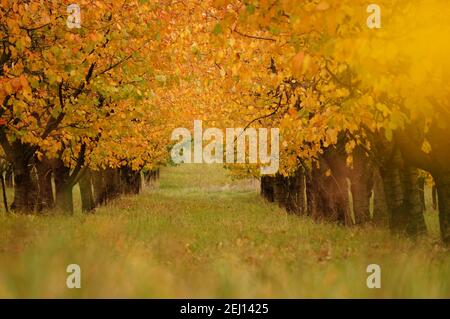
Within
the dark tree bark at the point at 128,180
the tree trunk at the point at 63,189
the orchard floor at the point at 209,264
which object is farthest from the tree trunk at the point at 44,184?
the dark tree bark at the point at 128,180

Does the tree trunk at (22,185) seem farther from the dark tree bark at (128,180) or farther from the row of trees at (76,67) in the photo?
the dark tree bark at (128,180)

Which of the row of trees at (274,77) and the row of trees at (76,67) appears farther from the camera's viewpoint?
the row of trees at (76,67)

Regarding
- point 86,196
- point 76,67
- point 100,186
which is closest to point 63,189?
point 86,196

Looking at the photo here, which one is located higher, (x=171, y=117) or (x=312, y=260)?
(x=171, y=117)

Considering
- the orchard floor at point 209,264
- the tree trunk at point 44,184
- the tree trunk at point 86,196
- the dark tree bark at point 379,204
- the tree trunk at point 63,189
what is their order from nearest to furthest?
the orchard floor at point 209,264, the dark tree bark at point 379,204, the tree trunk at point 63,189, the tree trunk at point 44,184, the tree trunk at point 86,196

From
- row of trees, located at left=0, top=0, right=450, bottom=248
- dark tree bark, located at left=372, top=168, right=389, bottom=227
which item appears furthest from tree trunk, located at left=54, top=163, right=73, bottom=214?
dark tree bark, located at left=372, top=168, right=389, bottom=227

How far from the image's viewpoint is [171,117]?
32.1 metres

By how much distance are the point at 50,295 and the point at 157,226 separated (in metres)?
8.97

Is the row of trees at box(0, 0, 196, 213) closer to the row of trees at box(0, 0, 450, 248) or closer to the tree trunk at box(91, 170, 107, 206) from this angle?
the row of trees at box(0, 0, 450, 248)

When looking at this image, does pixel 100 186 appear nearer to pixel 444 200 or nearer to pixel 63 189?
pixel 63 189

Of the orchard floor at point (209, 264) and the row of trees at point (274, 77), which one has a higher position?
the row of trees at point (274, 77)

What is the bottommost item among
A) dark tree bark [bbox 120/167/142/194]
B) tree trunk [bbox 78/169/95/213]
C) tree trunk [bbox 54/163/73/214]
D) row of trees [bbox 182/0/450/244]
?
dark tree bark [bbox 120/167/142/194]

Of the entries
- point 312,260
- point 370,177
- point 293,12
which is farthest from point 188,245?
point 370,177
